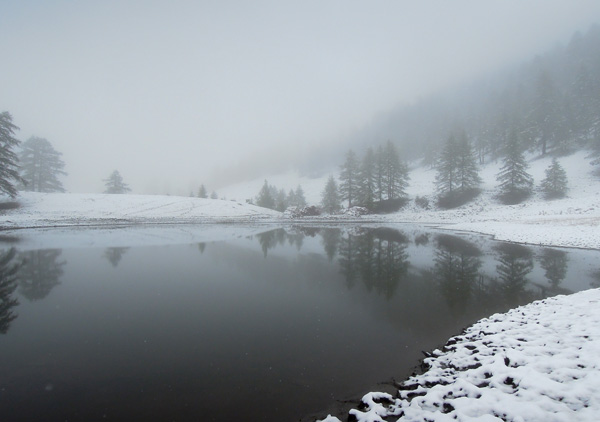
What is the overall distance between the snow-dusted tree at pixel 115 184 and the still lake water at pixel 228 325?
228ft

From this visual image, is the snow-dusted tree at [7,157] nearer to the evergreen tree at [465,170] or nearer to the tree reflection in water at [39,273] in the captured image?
the tree reflection in water at [39,273]

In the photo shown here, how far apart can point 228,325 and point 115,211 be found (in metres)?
47.7

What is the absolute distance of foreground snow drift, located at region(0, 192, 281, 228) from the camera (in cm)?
3616

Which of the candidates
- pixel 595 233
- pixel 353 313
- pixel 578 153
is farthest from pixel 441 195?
pixel 353 313

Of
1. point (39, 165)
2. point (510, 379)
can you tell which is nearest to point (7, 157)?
point (39, 165)

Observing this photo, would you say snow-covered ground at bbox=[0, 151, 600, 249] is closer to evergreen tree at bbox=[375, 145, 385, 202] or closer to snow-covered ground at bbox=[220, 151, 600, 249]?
snow-covered ground at bbox=[220, 151, 600, 249]

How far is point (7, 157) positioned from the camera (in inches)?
1447

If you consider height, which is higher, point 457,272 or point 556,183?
point 556,183

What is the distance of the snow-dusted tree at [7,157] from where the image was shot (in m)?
35.5

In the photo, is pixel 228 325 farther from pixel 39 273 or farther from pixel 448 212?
pixel 448 212

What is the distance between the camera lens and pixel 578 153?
50875 millimetres

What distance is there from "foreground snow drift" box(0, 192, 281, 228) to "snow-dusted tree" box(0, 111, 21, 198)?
3089mm

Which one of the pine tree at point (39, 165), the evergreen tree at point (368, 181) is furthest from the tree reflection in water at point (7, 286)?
the pine tree at point (39, 165)

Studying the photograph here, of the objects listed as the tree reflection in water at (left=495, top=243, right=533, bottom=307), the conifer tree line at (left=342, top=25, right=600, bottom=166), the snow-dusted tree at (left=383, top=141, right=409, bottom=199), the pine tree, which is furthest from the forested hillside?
the pine tree
